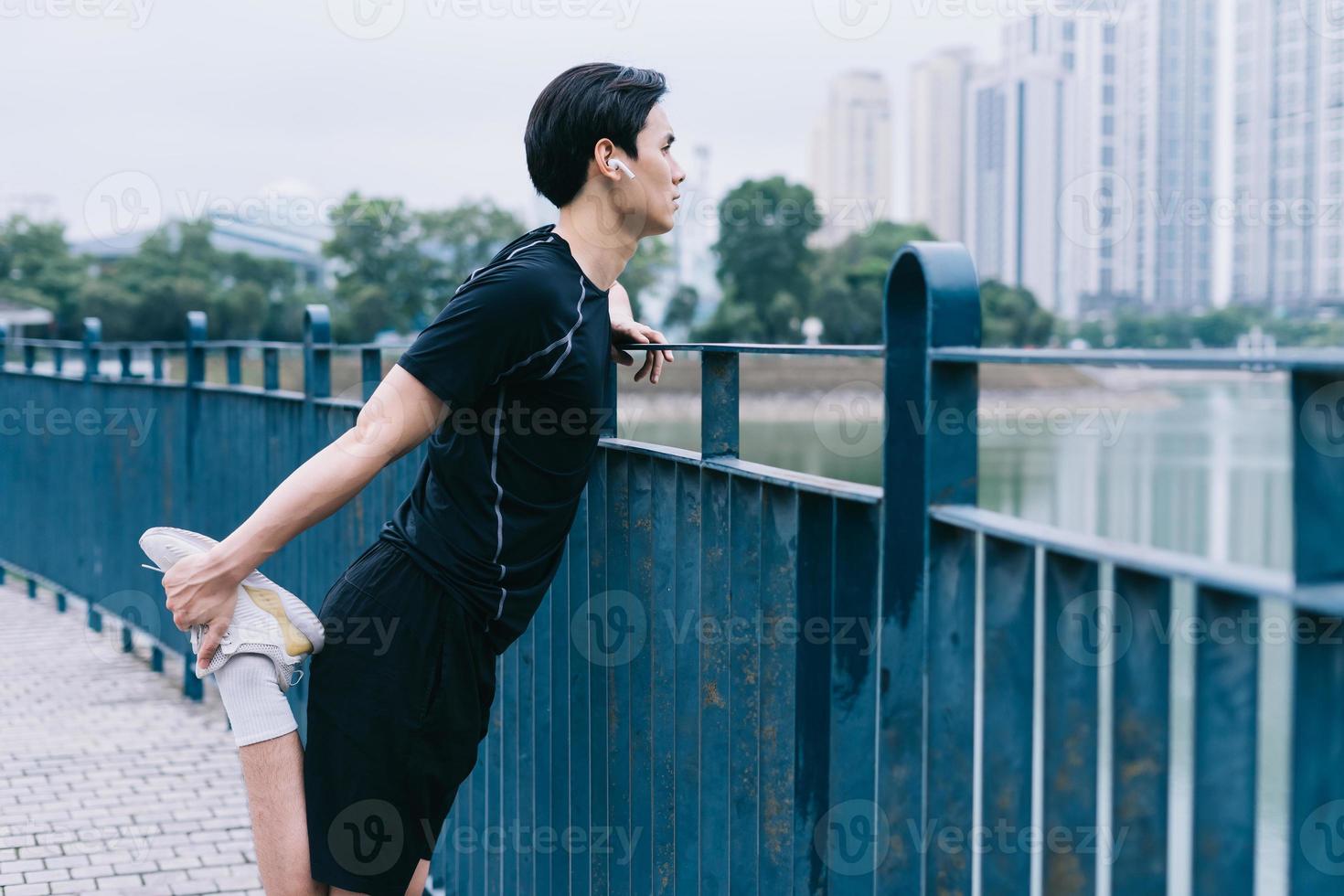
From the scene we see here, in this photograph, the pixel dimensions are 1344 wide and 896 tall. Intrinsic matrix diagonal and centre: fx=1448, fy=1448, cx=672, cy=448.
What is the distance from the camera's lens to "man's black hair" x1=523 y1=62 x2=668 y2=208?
222 cm

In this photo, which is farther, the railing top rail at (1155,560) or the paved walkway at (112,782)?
the paved walkway at (112,782)

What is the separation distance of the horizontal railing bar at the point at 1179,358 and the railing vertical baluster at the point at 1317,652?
1 centimetres

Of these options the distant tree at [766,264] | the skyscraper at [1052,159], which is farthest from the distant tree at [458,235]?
the skyscraper at [1052,159]

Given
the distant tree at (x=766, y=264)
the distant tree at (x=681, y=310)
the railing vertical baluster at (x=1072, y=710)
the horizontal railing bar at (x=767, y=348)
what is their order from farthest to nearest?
1. the distant tree at (x=681, y=310)
2. the distant tree at (x=766, y=264)
3. the horizontal railing bar at (x=767, y=348)
4. the railing vertical baluster at (x=1072, y=710)

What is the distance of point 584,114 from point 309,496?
71cm

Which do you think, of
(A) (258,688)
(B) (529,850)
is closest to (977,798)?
(A) (258,688)

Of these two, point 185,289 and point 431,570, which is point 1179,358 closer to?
point 431,570

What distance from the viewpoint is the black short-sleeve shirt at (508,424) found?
6.70 feet

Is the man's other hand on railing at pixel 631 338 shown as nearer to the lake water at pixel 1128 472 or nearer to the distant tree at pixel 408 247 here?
the lake water at pixel 1128 472

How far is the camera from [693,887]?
91.1 inches

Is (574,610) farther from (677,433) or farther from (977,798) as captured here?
(677,433)

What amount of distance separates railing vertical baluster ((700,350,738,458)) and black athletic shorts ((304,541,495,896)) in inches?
18.7

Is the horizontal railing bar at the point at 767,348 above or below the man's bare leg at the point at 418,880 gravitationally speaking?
above

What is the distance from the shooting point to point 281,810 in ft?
7.41
